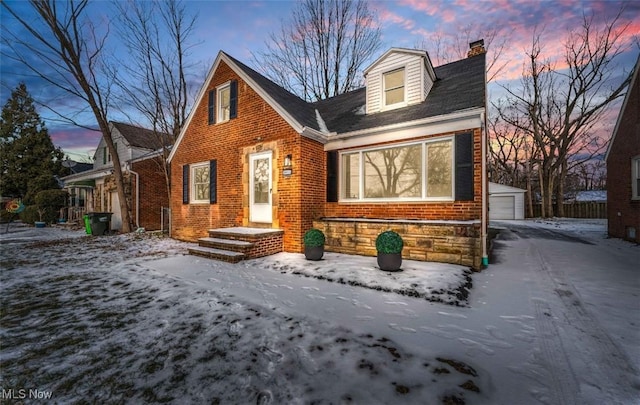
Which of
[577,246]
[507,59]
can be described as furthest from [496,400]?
[507,59]

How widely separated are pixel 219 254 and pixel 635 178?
14214 mm

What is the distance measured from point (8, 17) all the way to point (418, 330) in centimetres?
1763

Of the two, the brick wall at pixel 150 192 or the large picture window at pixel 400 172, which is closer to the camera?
the large picture window at pixel 400 172

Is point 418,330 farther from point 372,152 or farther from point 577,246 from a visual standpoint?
point 577,246

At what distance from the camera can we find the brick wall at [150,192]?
14211mm

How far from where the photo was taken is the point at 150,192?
14625mm

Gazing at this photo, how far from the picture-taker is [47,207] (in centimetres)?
1808

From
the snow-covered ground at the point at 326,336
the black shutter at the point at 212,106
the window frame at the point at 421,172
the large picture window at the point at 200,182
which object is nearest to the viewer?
the snow-covered ground at the point at 326,336

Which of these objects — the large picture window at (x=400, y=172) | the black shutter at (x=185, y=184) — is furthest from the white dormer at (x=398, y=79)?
the black shutter at (x=185, y=184)

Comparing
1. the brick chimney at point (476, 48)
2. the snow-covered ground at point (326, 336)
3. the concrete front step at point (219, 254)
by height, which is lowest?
the snow-covered ground at point (326, 336)

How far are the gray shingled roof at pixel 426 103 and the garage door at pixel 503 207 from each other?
737 inches

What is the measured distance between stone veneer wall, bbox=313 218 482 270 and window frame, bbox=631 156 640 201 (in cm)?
865

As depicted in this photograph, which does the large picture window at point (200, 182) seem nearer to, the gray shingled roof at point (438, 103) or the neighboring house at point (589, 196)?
the gray shingled roof at point (438, 103)

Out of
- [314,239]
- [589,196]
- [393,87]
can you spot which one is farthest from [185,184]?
[589,196]
